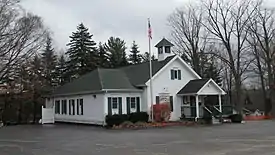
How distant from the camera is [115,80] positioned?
35969mm

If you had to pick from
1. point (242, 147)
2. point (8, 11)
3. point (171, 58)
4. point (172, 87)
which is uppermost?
point (8, 11)

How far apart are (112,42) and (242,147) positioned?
182 ft

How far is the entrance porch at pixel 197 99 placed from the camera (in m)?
35.5

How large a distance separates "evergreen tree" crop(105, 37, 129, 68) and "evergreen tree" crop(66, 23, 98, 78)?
175 inches

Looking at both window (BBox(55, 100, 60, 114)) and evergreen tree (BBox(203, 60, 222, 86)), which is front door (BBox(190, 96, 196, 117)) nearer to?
window (BBox(55, 100, 60, 114))

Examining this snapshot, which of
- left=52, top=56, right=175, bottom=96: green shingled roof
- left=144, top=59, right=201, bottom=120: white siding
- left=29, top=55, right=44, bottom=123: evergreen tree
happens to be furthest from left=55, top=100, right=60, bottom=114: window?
Answer: left=144, top=59, right=201, bottom=120: white siding

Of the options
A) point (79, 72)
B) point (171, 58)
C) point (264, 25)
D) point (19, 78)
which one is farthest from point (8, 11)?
point (264, 25)

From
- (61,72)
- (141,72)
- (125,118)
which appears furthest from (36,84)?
(61,72)

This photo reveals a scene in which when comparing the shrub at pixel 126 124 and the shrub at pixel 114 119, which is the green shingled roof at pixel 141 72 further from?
the shrub at pixel 126 124

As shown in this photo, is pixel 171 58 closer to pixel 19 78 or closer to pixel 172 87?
pixel 172 87

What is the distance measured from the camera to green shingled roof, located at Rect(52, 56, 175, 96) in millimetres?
34656

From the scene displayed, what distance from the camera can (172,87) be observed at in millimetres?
36844

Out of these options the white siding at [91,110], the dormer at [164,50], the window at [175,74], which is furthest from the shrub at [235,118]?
the white siding at [91,110]

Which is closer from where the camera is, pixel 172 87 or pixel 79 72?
pixel 172 87
